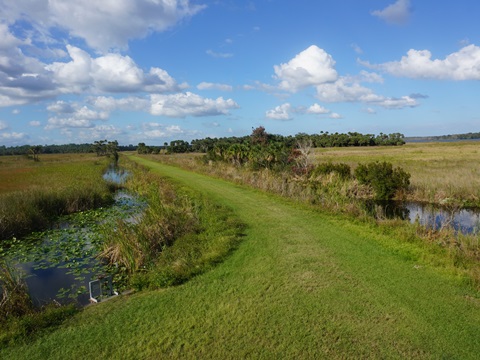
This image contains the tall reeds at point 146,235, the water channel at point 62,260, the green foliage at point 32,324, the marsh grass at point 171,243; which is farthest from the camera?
the tall reeds at point 146,235

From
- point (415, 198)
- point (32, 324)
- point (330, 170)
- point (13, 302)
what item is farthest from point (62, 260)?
point (415, 198)

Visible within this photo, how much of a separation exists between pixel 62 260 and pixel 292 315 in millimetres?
7728

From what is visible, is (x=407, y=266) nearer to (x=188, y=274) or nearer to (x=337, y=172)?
(x=188, y=274)

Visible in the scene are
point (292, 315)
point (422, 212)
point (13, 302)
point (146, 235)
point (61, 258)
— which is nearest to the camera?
point (292, 315)

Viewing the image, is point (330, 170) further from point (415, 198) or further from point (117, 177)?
point (117, 177)

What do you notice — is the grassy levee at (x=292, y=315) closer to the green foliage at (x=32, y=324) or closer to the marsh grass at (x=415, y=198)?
the green foliage at (x=32, y=324)

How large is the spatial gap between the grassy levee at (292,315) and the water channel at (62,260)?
2373mm

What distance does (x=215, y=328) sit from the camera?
4.45m

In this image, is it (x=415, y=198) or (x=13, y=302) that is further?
(x=415, y=198)

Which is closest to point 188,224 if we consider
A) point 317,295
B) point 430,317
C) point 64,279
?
point 64,279

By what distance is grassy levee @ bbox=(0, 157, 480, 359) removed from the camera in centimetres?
400

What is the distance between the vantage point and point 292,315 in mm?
4676

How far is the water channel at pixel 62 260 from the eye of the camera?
735 cm

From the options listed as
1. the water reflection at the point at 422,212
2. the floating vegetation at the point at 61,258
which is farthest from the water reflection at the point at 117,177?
the water reflection at the point at 422,212
